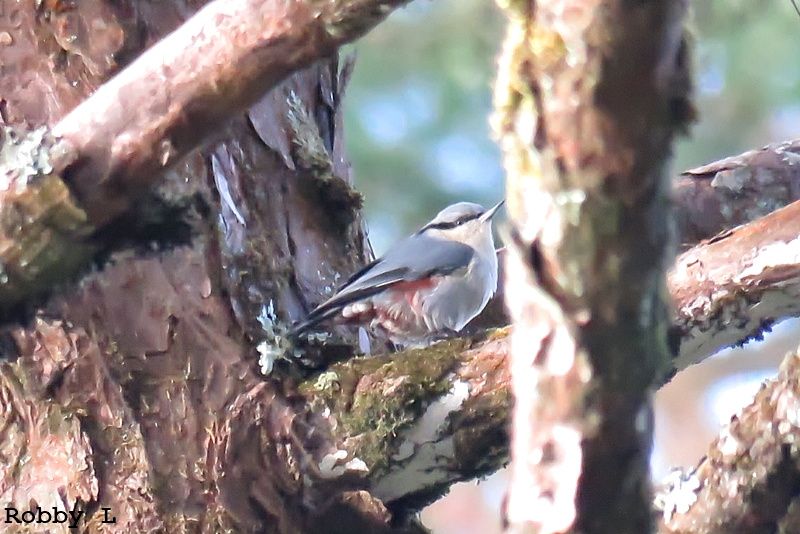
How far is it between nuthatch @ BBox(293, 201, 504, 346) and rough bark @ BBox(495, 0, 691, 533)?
3.93ft

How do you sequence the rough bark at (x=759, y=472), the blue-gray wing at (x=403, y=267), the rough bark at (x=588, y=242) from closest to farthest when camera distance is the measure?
the rough bark at (x=588, y=242), the rough bark at (x=759, y=472), the blue-gray wing at (x=403, y=267)

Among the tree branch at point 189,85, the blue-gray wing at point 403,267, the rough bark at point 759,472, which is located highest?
the tree branch at point 189,85

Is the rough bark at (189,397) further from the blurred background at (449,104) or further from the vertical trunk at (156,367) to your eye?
the blurred background at (449,104)

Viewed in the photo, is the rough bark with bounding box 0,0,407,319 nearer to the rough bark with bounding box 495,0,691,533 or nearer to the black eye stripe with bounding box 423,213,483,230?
the rough bark with bounding box 495,0,691,533

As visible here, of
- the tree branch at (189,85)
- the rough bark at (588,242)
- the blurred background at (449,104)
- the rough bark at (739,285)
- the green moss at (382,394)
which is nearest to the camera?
the rough bark at (588,242)

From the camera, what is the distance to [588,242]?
734 millimetres

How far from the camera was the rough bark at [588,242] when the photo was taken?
67 centimetres

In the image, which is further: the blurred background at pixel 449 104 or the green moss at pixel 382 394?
the blurred background at pixel 449 104

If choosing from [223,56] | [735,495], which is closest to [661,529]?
[735,495]

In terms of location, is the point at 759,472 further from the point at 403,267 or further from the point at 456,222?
the point at 456,222

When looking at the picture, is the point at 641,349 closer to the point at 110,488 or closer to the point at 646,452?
the point at 646,452

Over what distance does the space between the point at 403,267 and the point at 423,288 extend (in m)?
0.10

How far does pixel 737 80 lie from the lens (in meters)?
3.94

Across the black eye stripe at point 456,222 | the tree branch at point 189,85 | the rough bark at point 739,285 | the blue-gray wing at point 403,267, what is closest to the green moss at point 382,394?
the blue-gray wing at point 403,267
